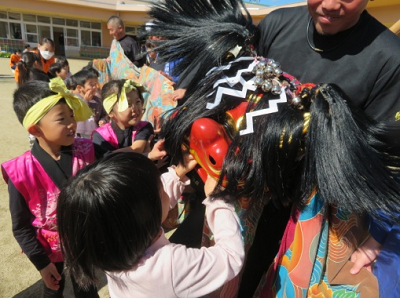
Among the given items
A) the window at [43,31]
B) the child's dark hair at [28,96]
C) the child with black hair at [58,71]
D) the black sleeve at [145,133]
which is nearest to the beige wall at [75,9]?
the window at [43,31]

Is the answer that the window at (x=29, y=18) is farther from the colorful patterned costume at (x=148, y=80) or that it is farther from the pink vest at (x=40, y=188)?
the pink vest at (x=40, y=188)

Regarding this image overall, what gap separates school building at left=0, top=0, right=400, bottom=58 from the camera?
1664 centimetres

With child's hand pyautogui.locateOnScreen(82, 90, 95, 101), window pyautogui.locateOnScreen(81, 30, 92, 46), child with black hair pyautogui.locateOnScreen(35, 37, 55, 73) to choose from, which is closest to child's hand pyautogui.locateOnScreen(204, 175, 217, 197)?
child's hand pyautogui.locateOnScreen(82, 90, 95, 101)

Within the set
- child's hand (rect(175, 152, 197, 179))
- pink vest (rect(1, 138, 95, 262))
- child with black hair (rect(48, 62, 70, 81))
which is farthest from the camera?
child with black hair (rect(48, 62, 70, 81))

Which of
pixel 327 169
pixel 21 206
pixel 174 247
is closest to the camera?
pixel 327 169

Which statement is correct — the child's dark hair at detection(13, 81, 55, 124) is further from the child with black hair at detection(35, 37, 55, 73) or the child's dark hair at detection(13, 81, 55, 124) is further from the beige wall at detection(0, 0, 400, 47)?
the beige wall at detection(0, 0, 400, 47)

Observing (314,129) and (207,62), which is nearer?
(314,129)

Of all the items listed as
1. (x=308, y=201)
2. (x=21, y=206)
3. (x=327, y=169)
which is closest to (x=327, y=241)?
(x=308, y=201)

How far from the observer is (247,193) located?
815 millimetres

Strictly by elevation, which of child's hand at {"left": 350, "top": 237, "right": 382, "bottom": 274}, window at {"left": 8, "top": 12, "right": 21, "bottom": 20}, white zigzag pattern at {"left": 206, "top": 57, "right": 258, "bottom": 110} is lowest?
window at {"left": 8, "top": 12, "right": 21, "bottom": 20}

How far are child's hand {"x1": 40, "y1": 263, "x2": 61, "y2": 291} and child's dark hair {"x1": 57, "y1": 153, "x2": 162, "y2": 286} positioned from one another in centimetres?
54

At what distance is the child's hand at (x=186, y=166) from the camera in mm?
899

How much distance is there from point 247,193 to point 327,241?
269 mm

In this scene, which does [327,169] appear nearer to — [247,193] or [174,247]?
[247,193]
